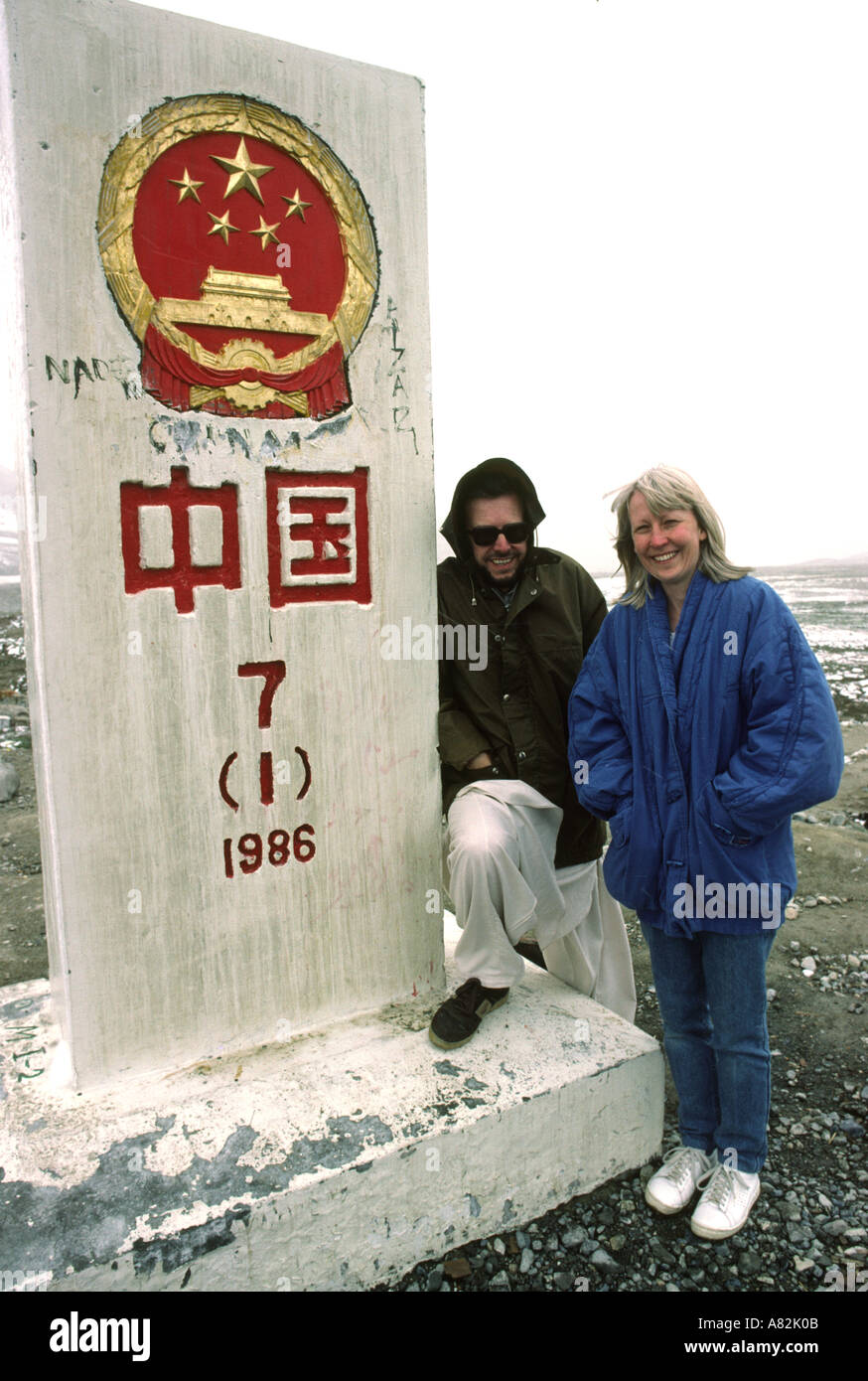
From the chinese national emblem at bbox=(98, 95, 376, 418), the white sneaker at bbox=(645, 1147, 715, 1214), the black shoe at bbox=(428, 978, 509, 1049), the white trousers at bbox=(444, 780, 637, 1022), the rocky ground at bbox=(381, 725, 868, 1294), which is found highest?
the chinese national emblem at bbox=(98, 95, 376, 418)

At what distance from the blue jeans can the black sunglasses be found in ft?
3.90

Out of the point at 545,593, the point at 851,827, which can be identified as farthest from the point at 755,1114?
the point at 851,827

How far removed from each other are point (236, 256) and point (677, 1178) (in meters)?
2.65

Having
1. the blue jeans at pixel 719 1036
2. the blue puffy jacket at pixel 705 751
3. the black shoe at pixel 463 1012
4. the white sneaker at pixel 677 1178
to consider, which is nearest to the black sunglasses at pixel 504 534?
the blue puffy jacket at pixel 705 751

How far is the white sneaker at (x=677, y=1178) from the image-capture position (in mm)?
2346

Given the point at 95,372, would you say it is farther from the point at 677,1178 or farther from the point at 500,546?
the point at 677,1178

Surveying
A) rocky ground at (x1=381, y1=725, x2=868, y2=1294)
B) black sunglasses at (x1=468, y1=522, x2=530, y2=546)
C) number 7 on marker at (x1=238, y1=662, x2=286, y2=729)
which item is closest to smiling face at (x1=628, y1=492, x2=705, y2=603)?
black sunglasses at (x1=468, y1=522, x2=530, y2=546)

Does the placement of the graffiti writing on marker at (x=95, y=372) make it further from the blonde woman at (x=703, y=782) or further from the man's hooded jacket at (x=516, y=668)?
the blonde woman at (x=703, y=782)

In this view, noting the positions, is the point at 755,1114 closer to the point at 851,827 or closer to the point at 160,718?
the point at 160,718

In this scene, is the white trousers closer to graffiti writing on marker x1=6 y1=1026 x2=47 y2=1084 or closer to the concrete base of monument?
the concrete base of monument

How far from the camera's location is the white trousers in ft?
8.36

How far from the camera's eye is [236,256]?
2326mm

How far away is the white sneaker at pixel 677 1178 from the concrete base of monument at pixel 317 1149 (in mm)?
136
